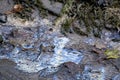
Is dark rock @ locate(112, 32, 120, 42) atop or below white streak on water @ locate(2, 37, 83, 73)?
atop

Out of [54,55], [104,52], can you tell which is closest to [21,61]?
[54,55]

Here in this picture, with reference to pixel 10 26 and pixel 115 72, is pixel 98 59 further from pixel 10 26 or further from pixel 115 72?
pixel 10 26

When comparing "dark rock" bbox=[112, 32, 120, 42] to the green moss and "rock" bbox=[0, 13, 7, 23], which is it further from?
"rock" bbox=[0, 13, 7, 23]

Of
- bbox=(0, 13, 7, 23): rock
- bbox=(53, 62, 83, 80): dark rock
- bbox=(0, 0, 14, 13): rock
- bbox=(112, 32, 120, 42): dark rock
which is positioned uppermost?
bbox=(0, 0, 14, 13): rock

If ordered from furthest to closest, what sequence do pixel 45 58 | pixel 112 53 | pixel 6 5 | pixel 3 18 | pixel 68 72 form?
pixel 6 5
pixel 3 18
pixel 112 53
pixel 45 58
pixel 68 72

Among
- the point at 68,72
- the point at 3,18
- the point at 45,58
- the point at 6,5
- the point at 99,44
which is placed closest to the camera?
the point at 68,72

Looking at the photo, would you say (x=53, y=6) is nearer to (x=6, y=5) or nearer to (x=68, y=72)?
(x=6, y=5)

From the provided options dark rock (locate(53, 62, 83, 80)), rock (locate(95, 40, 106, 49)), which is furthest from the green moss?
dark rock (locate(53, 62, 83, 80))

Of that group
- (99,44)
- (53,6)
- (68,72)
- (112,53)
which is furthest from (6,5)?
(112,53)
